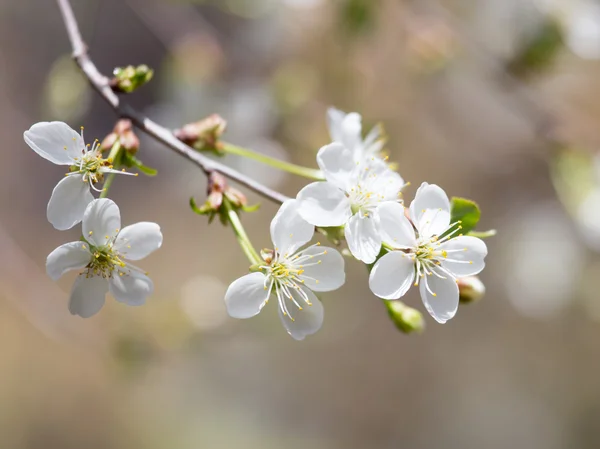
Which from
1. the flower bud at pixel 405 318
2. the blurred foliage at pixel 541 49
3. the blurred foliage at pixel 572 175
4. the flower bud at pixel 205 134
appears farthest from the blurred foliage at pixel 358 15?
the flower bud at pixel 405 318

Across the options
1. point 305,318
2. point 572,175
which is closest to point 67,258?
point 305,318

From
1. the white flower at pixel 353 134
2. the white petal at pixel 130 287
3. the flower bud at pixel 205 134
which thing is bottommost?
the white petal at pixel 130 287

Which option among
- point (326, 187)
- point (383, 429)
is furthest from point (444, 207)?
point (383, 429)

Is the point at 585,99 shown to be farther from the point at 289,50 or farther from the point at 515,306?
the point at 289,50

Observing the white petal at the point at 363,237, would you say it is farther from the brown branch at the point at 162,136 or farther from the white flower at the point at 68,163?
the white flower at the point at 68,163

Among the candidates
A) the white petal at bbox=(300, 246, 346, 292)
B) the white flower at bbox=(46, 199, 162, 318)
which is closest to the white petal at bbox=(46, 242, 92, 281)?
the white flower at bbox=(46, 199, 162, 318)

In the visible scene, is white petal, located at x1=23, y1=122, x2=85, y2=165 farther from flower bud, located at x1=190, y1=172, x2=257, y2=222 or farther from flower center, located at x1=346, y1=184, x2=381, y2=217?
flower center, located at x1=346, y1=184, x2=381, y2=217

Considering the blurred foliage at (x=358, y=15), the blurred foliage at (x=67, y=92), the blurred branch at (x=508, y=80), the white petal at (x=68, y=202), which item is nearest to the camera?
the white petal at (x=68, y=202)
